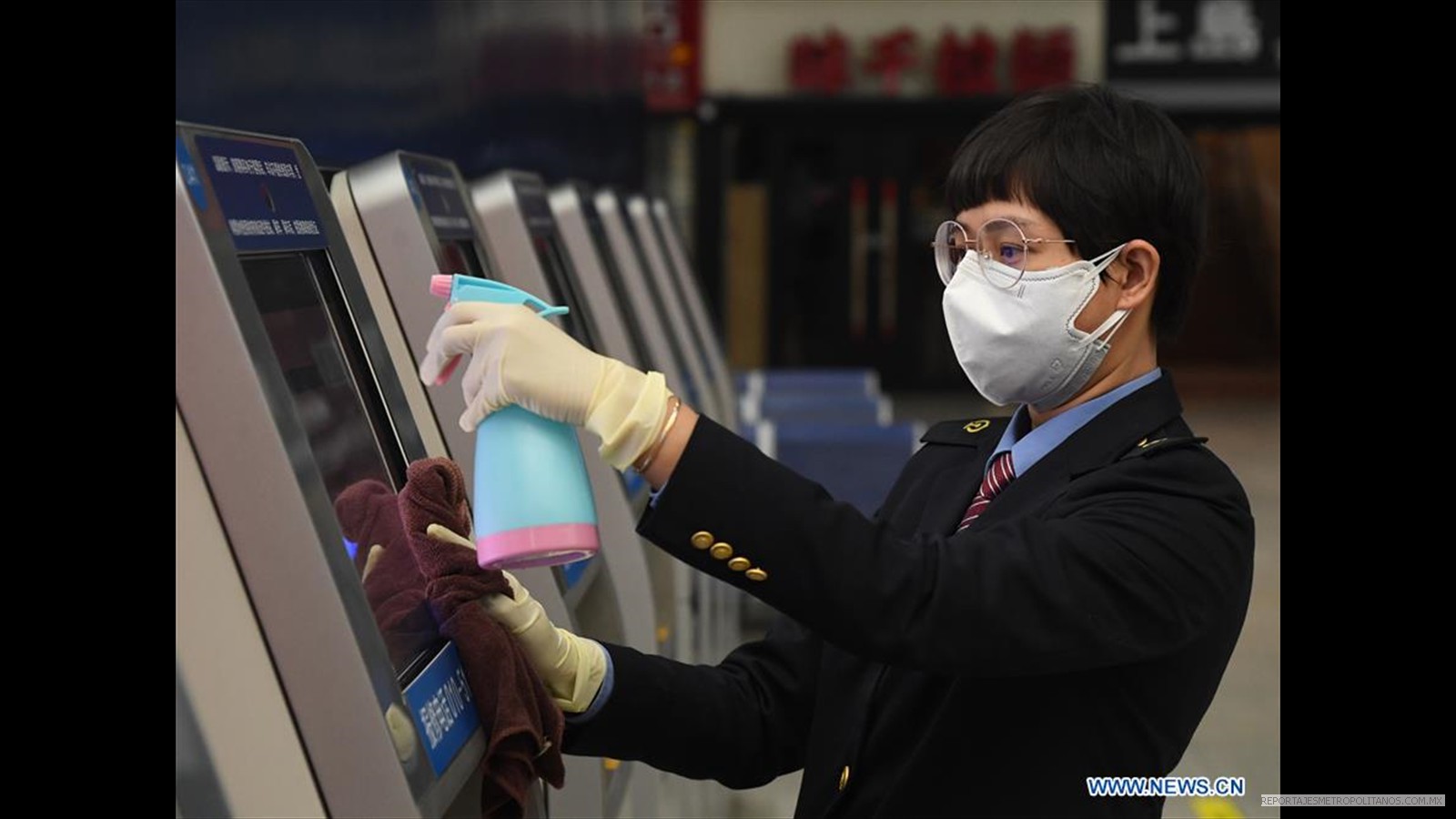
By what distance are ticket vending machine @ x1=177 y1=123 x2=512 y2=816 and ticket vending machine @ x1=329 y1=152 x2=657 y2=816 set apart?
0.34m

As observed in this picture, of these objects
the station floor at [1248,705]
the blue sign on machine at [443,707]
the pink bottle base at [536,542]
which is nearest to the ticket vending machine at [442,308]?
the blue sign on machine at [443,707]

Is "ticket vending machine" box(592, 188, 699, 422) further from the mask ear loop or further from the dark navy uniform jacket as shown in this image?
the mask ear loop

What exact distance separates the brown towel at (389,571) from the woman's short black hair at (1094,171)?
0.64 meters

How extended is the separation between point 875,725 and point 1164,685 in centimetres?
28

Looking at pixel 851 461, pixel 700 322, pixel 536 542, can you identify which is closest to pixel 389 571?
pixel 536 542

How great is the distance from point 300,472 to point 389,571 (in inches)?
12.6

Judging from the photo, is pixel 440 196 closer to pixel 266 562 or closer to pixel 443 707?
pixel 443 707

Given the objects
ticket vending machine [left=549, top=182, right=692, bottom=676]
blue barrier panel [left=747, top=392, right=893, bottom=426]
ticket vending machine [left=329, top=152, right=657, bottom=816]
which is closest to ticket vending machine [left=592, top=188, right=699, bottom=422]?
ticket vending machine [left=549, top=182, right=692, bottom=676]

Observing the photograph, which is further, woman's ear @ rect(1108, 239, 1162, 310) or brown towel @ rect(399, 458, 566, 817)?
woman's ear @ rect(1108, 239, 1162, 310)

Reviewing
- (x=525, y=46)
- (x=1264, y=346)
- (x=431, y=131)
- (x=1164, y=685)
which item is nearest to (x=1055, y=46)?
(x=1264, y=346)

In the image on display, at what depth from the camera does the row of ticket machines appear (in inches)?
48.1

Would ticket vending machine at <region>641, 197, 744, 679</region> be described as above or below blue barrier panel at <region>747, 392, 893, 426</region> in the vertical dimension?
above

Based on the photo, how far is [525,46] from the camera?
3.99m
